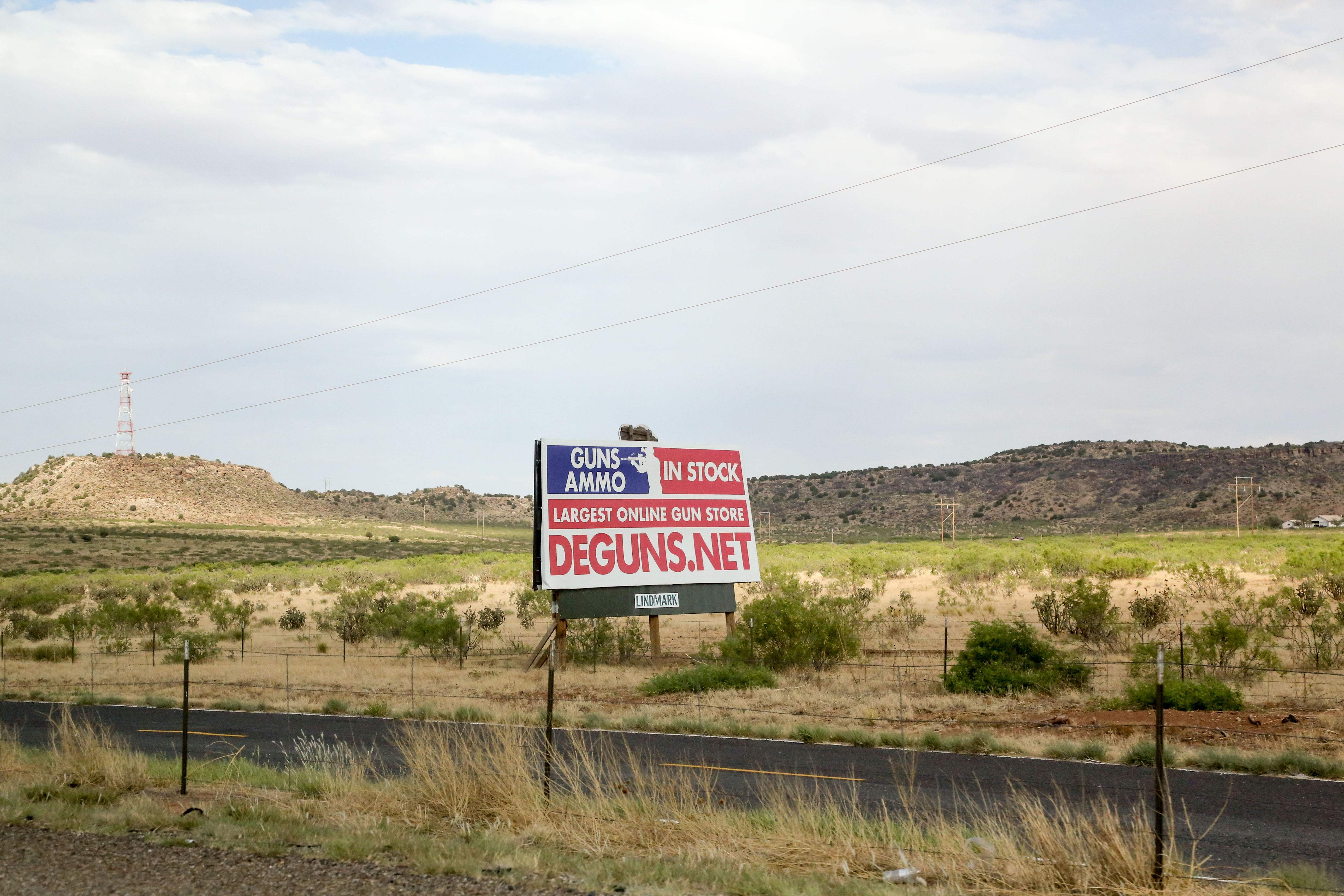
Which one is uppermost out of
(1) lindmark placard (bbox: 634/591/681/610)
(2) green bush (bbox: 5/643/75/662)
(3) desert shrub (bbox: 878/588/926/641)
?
(1) lindmark placard (bbox: 634/591/681/610)

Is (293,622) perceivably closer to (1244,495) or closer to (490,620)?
(490,620)

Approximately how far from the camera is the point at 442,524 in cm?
16200

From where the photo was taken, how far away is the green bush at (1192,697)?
19328mm

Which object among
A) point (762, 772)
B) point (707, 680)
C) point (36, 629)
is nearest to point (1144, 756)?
point (762, 772)

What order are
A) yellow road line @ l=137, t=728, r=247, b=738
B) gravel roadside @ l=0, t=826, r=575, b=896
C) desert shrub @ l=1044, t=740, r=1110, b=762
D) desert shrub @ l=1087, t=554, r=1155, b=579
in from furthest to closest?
desert shrub @ l=1087, t=554, r=1155, b=579 → yellow road line @ l=137, t=728, r=247, b=738 → desert shrub @ l=1044, t=740, r=1110, b=762 → gravel roadside @ l=0, t=826, r=575, b=896

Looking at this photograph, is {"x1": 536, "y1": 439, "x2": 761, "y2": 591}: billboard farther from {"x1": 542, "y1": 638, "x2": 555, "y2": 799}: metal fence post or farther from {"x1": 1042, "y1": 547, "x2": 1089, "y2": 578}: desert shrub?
{"x1": 1042, "y1": 547, "x2": 1089, "y2": 578}: desert shrub

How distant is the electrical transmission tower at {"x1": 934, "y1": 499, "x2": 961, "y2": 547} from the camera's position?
9825 cm

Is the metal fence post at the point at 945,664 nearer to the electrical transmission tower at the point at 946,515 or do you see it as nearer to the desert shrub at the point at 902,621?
the desert shrub at the point at 902,621

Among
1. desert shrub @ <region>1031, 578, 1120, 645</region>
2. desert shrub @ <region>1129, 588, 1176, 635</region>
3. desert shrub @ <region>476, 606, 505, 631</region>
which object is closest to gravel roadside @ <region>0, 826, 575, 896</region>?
desert shrub @ <region>1031, 578, 1120, 645</region>

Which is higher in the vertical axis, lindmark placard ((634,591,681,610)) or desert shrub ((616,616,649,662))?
lindmark placard ((634,591,681,610))

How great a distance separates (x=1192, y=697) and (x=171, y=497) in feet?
443

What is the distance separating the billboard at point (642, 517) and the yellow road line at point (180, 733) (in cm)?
821

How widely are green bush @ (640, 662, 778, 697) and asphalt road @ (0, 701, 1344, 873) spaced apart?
5.38 metres

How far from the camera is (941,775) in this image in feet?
48.5
